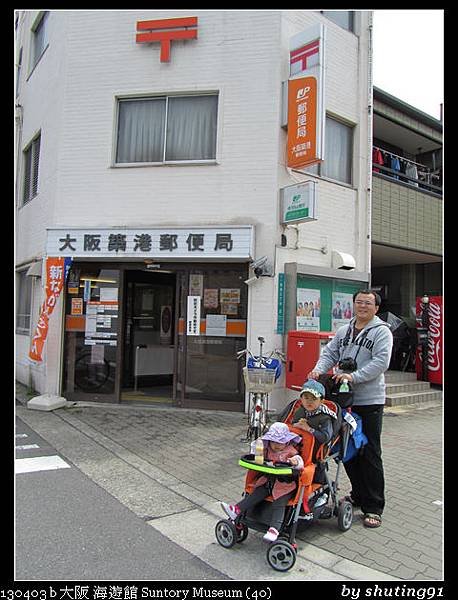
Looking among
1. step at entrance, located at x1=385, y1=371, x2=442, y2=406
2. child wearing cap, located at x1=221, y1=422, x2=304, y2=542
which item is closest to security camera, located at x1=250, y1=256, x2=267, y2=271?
step at entrance, located at x1=385, y1=371, x2=442, y2=406

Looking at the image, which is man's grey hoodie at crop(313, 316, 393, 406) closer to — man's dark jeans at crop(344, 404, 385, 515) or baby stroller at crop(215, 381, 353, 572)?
man's dark jeans at crop(344, 404, 385, 515)

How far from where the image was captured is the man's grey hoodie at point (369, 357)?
12.8 feet

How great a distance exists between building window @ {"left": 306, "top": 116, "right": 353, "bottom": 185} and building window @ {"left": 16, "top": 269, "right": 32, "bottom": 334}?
24.1 feet

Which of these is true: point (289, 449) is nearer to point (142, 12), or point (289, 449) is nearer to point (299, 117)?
point (299, 117)

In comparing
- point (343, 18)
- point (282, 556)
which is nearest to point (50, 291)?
point (282, 556)

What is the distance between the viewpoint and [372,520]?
3.94 metres

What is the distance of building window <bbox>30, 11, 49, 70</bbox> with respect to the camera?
1077cm

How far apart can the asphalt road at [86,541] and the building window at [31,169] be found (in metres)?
7.91

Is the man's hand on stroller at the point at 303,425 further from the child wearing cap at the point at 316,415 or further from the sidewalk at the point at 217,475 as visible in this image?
the sidewalk at the point at 217,475

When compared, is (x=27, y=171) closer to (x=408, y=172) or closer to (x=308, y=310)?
(x=308, y=310)

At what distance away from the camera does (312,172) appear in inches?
348

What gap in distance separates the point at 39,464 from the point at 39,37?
1044 centimetres

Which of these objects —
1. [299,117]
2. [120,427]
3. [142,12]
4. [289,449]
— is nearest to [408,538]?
[289,449]

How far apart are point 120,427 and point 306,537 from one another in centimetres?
401
